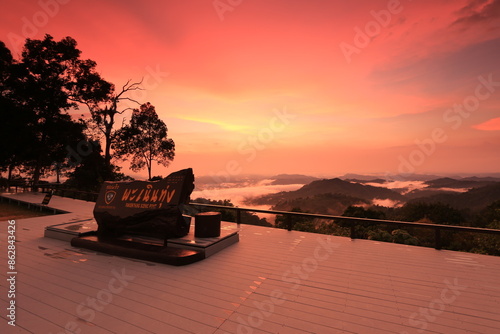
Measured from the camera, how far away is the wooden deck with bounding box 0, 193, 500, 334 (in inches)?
130

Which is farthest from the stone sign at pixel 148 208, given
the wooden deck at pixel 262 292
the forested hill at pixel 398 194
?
the forested hill at pixel 398 194

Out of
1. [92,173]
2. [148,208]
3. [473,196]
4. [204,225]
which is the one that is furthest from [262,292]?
[473,196]

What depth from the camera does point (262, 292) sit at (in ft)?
13.6

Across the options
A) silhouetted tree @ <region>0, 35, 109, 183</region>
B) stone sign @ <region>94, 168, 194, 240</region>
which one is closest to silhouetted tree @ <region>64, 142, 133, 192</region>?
silhouetted tree @ <region>0, 35, 109, 183</region>

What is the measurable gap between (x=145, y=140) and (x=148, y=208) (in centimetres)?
2028

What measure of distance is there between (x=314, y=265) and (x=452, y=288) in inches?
93.5

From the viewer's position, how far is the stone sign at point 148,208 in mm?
6312

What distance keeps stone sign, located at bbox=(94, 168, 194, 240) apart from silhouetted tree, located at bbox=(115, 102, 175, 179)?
18.4 meters

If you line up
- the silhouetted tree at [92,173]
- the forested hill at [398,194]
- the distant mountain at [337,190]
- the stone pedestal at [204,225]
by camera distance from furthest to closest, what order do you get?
the distant mountain at [337,190], the forested hill at [398,194], the silhouetted tree at [92,173], the stone pedestal at [204,225]

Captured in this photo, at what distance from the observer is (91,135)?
22344 millimetres

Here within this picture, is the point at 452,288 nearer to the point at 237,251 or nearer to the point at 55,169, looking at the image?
the point at 237,251

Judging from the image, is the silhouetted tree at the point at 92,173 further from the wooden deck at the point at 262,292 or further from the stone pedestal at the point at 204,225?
the stone pedestal at the point at 204,225

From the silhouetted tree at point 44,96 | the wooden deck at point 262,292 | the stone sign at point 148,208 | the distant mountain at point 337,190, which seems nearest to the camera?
the wooden deck at point 262,292

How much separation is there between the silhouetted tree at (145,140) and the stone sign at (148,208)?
724 inches
